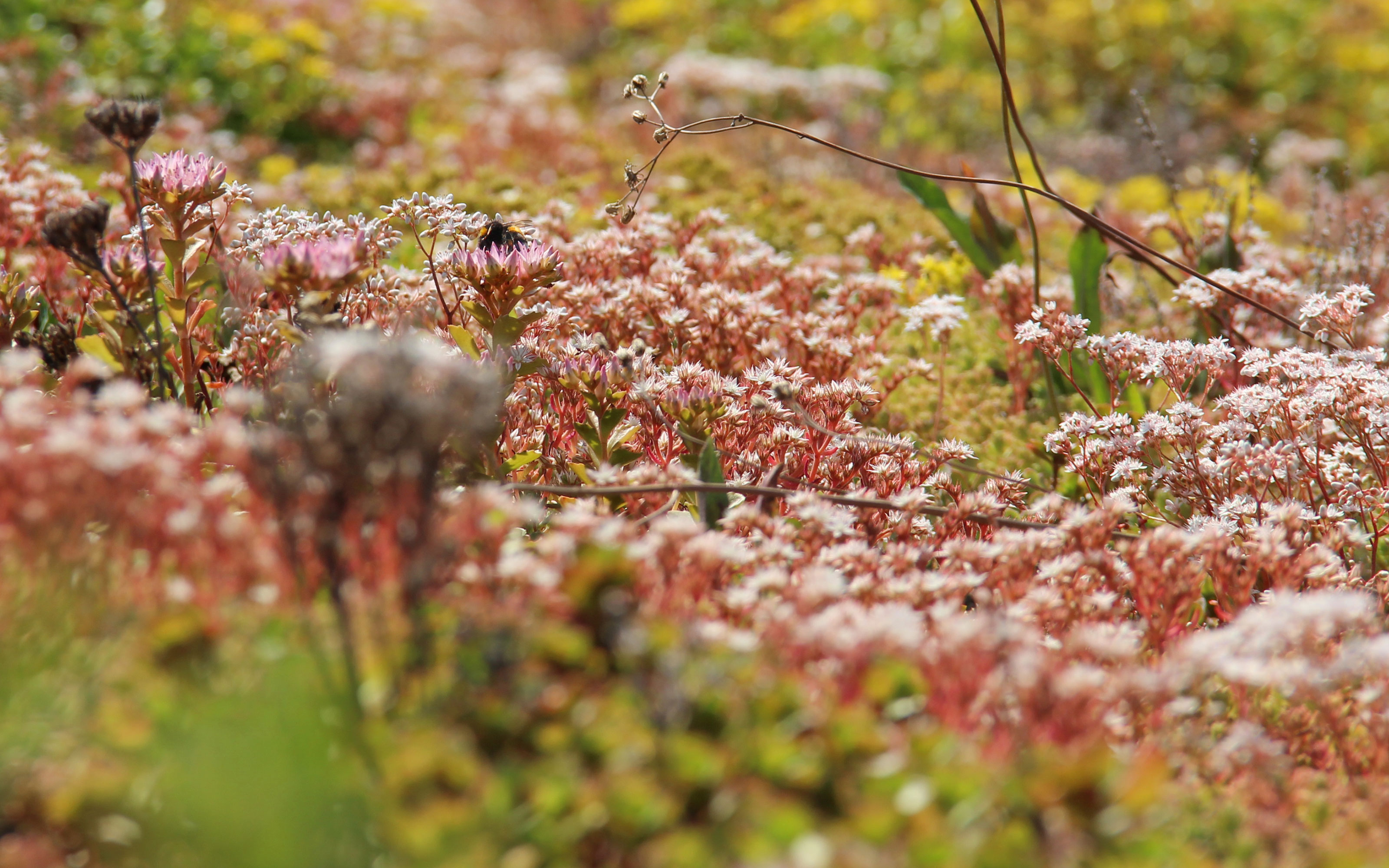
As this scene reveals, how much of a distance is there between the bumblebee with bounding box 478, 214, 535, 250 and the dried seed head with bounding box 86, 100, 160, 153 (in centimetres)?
86

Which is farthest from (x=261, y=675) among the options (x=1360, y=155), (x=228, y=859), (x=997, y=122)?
(x=1360, y=155)

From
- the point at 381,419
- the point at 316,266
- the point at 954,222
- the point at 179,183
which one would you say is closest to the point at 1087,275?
the point at 954,222

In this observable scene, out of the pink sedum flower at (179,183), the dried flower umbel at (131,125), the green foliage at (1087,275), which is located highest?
the green foliage at (1087,275)

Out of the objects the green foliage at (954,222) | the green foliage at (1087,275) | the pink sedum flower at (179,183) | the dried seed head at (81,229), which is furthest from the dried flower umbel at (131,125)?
the green foliage at (1087,275)

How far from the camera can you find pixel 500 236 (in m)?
3.05

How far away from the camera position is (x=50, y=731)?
5.11 ft

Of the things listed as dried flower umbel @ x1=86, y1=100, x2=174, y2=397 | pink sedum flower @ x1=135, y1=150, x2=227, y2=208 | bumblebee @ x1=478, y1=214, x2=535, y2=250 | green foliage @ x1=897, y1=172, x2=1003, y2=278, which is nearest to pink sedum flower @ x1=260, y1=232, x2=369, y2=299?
dried flower umbel @ x1=86, y1=100, x2=174, y2=397

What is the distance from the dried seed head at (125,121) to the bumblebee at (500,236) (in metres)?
0.86

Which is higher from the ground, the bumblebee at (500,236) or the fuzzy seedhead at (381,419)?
the bumblebee at (500,236)

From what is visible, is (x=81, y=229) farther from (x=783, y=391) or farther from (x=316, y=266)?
(x=783, y=391)

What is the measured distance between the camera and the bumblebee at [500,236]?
2.95 metres

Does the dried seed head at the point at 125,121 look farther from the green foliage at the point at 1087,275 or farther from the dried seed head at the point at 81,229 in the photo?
the green foliage at the point at 1087,275

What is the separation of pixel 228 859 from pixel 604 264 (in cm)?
251

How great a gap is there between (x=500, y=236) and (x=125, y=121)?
1073 millimetres
